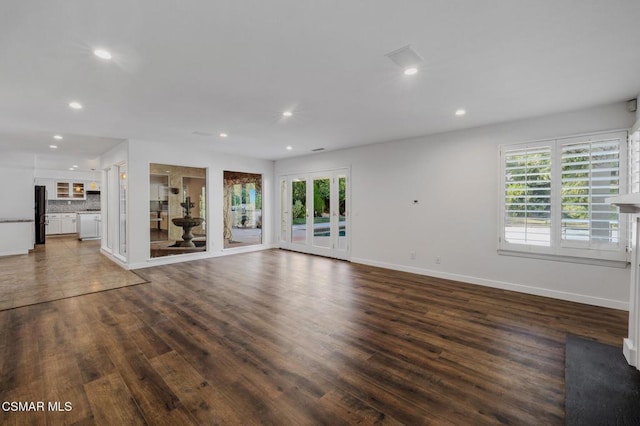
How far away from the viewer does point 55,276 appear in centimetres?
504

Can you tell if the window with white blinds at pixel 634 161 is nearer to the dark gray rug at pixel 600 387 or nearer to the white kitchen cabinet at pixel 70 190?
the dark gray rug at pixel 600 387

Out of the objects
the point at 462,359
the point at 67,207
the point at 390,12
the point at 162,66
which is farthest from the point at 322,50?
the point at 67,207

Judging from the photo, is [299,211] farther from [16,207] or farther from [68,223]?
[68,223]

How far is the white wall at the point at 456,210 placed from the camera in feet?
12.4

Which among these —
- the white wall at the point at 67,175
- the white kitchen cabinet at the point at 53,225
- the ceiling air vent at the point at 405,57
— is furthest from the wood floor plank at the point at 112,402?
the white kitchen cabinet at the point at 53,225

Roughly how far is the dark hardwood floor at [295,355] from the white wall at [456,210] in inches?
14.1

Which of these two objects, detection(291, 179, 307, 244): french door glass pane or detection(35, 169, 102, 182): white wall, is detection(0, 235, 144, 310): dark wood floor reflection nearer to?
detection(291, 179, 307, 244): french door glass pane

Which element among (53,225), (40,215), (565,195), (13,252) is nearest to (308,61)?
(565,195)

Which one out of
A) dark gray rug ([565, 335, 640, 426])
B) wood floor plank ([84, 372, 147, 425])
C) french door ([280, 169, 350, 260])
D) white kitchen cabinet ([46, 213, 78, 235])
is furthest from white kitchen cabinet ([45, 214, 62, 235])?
dark gray rug ([565, 335, 640, 426])

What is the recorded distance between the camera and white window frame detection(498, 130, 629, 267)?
137 inches

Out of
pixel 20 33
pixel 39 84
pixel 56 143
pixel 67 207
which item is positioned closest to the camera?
pixel 20 33

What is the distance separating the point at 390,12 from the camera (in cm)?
187

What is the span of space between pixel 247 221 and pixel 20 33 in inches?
287

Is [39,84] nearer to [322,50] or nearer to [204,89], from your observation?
[204,89]
